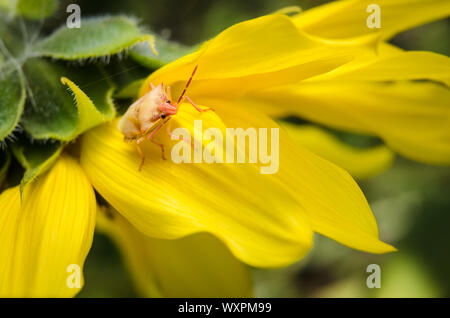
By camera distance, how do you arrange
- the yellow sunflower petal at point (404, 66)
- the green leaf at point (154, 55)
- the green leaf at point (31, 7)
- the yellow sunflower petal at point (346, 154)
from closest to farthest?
1. the yellow sunflower petal at point (404, 66)
2. the green leaf at point (154, 55)
3. the green leaf at point (31, 7)
4. the yellow sunflower petal at point (346, 154)

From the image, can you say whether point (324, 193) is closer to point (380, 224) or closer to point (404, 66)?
point (404, 66)

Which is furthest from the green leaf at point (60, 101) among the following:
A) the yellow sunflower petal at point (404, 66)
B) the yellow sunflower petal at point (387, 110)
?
the yellow sunflower petal at point (404, 66)

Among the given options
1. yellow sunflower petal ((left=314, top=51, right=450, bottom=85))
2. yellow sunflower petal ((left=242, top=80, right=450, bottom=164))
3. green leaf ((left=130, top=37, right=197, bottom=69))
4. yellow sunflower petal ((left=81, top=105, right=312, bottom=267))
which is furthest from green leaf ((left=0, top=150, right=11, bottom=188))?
yellow sunflower petal ((left=314, top=51, right=450, bottom=85))

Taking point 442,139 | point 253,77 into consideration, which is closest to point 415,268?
point 442,139

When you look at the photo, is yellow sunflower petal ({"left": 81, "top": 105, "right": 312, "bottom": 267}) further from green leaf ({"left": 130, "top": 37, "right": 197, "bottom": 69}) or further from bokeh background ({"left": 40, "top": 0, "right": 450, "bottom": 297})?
bokeh background ({"left": 40, "top": 0, "right": 450, "bottom": 297})

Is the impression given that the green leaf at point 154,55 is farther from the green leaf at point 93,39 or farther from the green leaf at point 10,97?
the green leaf at point 10,97
